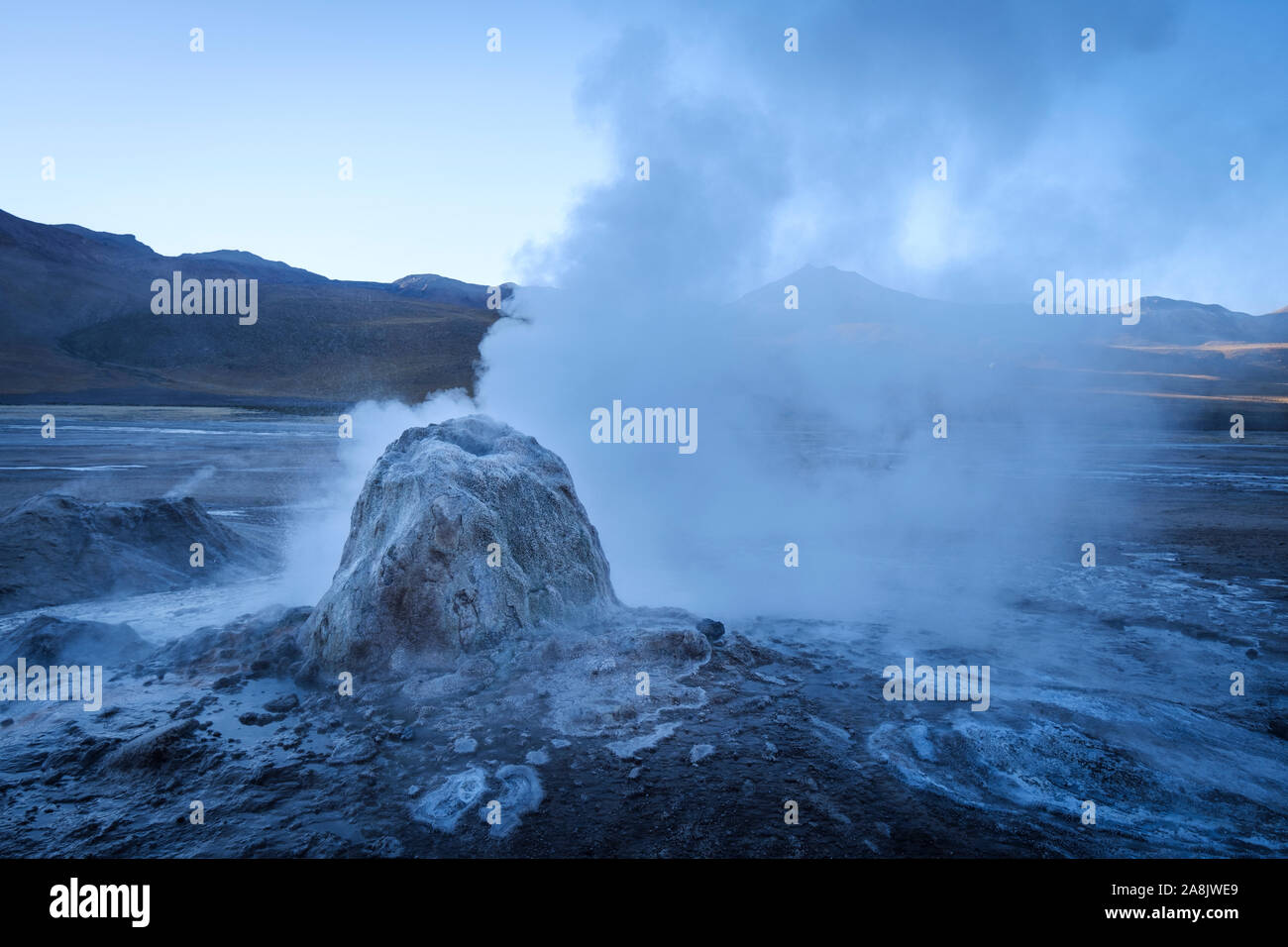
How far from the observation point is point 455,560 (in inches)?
218

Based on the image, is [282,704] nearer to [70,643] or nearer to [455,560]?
[455,560]

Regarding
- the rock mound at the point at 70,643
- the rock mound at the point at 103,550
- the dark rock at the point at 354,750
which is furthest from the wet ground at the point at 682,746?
the rock mound at the point at 103,550

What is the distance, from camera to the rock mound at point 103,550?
725cm

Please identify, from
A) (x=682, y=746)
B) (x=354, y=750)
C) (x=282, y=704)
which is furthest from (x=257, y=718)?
(x=682, y=746)

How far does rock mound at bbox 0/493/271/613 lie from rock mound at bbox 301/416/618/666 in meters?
3.11

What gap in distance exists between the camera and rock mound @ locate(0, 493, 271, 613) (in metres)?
7.25

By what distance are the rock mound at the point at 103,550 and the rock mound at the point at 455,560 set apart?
311 centimetres

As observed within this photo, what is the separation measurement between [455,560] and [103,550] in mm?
4897

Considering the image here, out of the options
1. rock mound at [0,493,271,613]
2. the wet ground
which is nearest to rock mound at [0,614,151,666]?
the wet ground

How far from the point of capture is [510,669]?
17.2ft

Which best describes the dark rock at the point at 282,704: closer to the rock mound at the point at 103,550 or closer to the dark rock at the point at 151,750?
the dark rock at the point at 151,750
